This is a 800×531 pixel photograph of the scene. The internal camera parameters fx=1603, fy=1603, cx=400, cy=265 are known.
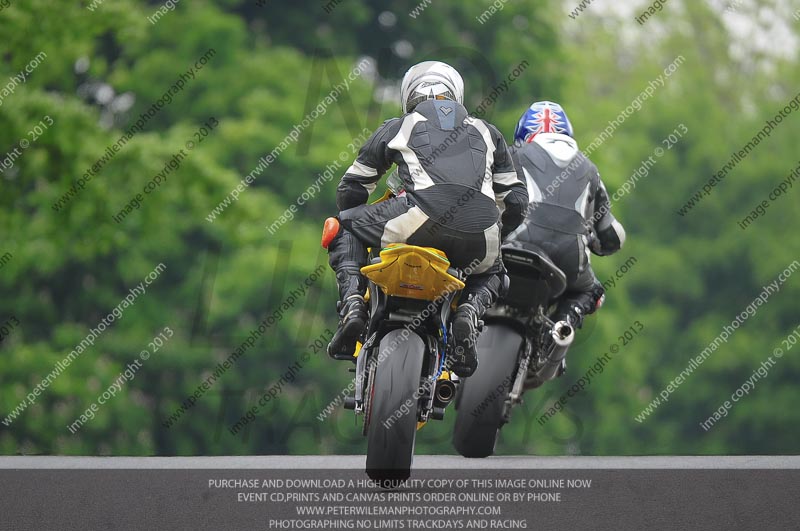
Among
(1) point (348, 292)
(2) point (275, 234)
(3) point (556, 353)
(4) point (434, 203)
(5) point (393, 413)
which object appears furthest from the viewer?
(2) point (275, 234)

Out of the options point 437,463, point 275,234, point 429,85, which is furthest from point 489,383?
point 275,234

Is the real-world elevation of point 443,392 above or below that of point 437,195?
below

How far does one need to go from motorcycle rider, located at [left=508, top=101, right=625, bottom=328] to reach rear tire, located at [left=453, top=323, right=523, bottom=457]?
608 mm

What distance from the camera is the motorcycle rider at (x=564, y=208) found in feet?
32.5

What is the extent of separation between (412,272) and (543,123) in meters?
3.47

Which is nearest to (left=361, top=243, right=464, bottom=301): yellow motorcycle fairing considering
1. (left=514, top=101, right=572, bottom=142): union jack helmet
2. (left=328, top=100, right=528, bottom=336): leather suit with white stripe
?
(left=328, top=100, right=528, bottom=336): leather suit with white stripe

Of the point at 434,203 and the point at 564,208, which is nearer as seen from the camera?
the point at 434,203

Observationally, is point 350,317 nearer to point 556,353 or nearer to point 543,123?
point 556,353

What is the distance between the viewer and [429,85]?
26.5 feet

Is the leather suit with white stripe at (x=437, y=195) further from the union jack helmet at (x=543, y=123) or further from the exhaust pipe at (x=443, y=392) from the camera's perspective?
the union jack helmet at (x=543, y=123)

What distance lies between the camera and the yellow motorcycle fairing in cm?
727

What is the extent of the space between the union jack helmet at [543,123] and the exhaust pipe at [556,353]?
4.40ft

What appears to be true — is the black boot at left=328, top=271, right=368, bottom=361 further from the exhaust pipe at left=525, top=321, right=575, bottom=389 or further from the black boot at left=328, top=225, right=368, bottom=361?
the exhaust pipe at left=525, top=321, right=575, bottom=389
